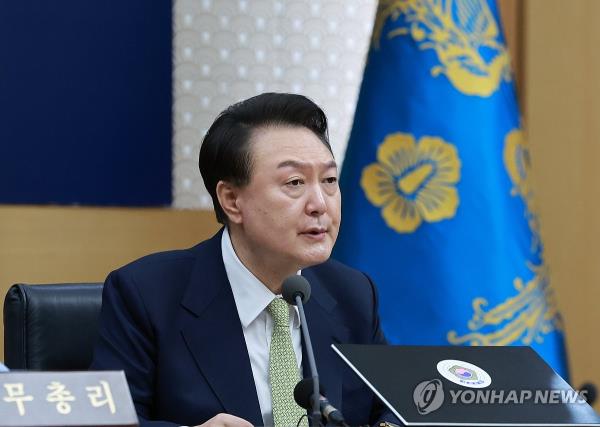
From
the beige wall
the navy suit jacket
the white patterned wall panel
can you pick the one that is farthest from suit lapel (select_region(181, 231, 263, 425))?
the beige wall

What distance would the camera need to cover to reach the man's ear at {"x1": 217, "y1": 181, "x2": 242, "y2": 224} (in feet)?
7.44

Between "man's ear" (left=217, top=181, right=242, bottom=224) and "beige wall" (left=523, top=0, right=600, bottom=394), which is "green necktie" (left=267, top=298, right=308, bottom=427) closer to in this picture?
"man's ear" (left=217, top=181, right=242, bottom=224)

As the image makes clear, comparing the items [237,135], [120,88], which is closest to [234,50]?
[120,88]

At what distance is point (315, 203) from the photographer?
2.15m

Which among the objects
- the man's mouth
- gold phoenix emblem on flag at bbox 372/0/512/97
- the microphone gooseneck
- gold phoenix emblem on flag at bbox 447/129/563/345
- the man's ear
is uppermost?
gold phoenix emblem on flag at bbox 372/0/512/97

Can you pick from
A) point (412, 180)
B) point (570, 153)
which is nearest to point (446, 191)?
point (412, 180)

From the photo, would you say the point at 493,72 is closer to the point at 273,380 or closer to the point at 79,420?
the point at 273,380

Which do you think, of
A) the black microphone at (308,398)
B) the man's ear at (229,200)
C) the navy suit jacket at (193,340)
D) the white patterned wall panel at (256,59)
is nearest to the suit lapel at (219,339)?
the navy suit jacket at (193,340)

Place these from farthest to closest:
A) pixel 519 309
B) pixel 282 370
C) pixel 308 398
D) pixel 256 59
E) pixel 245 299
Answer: pixel 256 59, pixel 519 309, pixel 245 299, pixel 282 370, pixel 308 398

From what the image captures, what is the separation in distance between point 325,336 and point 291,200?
1.08 feet

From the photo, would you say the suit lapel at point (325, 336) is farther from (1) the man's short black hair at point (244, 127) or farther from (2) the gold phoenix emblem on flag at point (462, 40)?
(2) the gold phoenix emblem on flag at point (462, 40)

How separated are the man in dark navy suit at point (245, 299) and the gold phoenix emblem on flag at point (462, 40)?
0.75 metres

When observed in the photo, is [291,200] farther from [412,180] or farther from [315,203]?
[412,180]

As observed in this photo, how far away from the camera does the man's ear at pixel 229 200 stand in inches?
89.3
